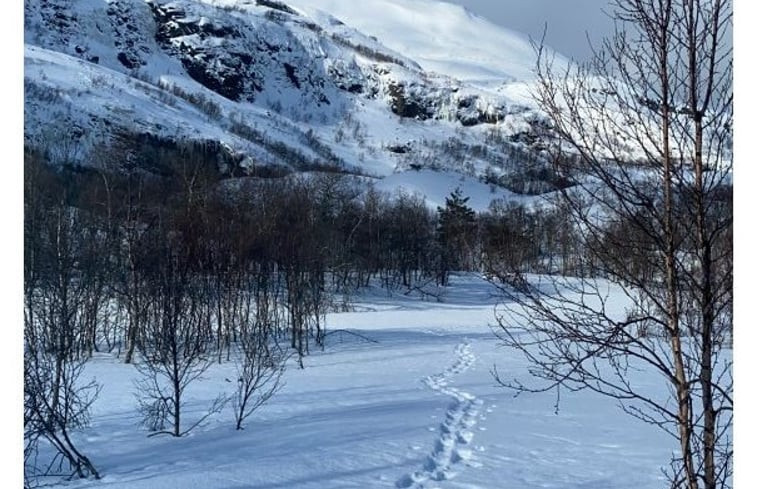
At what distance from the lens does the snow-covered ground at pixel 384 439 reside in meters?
8.00

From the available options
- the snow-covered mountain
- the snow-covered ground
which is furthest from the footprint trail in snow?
the snow-covered mountain

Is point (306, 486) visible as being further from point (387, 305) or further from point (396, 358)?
point (387, 305)

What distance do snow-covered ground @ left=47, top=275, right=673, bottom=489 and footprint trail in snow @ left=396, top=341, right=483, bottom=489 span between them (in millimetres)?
23

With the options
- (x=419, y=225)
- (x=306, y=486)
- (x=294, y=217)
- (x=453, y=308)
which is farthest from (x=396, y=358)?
(x=419, y=225)

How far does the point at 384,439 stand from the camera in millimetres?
9969

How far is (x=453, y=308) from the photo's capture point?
141 feet

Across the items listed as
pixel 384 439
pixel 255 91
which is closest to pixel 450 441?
pixel 384 439

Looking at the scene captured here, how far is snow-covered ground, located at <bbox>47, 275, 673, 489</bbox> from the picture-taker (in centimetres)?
800

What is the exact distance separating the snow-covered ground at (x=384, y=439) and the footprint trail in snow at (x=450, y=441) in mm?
23

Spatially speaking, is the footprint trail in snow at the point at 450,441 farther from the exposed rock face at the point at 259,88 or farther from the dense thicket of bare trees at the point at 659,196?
the exposed rock face at the point at 259,88

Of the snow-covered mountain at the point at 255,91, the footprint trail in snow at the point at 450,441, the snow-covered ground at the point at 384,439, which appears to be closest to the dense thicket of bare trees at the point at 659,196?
the snow-covered ground at the point at 384,439

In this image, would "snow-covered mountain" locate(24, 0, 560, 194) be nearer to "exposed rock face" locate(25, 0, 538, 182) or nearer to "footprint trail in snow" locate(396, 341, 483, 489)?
"exposed rock face" locate(25, 0, 538, 182)

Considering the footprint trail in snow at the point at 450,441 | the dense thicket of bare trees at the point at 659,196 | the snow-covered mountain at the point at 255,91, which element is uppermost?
the snow-covered mountain at the point at 255,91
